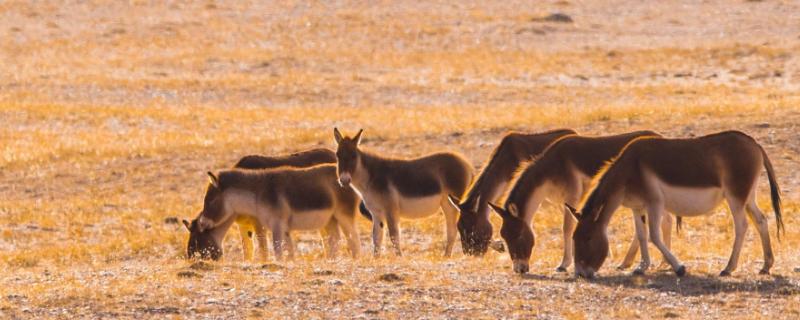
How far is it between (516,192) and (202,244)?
5.06 metres

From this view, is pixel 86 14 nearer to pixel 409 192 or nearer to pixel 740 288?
pixel 409 192

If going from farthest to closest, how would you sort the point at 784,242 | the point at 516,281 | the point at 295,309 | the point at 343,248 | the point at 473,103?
the point at 473,103 → the point at 343,248 → the point at 784,242 → the point at 516,281 → the point at 295,309

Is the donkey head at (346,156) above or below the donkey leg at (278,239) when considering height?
above

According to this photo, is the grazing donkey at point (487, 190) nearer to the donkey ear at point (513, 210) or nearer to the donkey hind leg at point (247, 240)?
the donkey ear at point (513, 210)

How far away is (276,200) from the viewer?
63.6 ft

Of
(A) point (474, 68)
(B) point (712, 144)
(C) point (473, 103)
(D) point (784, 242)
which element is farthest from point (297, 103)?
(B) point (712, 144)

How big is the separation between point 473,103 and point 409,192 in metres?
22.1

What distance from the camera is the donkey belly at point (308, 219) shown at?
19531mm

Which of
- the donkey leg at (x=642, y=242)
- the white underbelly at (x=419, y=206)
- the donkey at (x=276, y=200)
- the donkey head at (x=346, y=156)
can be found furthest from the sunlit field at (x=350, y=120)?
the donkey head at (x=346, y=156)

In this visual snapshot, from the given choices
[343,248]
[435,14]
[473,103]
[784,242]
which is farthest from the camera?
[435,14]

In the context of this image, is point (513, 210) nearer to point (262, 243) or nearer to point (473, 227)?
point (473, 227)

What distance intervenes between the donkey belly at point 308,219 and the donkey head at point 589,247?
505 cm

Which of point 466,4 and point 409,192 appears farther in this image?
point 466,4

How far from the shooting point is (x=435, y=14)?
209 feet
